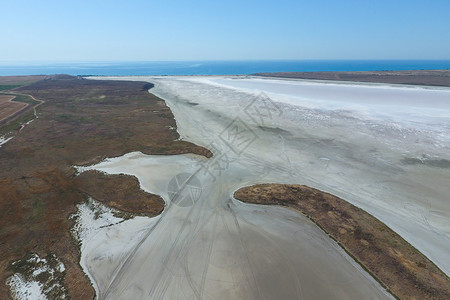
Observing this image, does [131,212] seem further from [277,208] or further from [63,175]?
[277,208]

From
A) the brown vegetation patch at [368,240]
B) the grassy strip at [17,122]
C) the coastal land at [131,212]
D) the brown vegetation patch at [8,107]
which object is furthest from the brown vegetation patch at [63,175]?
the brown vegetation patch at [368,240]

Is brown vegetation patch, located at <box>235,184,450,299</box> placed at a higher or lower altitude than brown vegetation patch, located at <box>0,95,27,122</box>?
lower

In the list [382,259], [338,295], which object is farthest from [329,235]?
[338,295]

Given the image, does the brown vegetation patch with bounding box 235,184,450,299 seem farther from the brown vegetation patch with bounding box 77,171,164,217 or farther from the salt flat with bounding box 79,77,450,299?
the brown vegetation patch with bounding box 77,171,164,217

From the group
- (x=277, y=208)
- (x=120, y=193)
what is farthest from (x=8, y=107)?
(x=277, y=208)

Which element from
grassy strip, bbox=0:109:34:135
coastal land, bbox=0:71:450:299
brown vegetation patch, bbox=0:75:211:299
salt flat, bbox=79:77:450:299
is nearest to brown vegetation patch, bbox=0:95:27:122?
grassy strip, bbox=0:109:34:135
